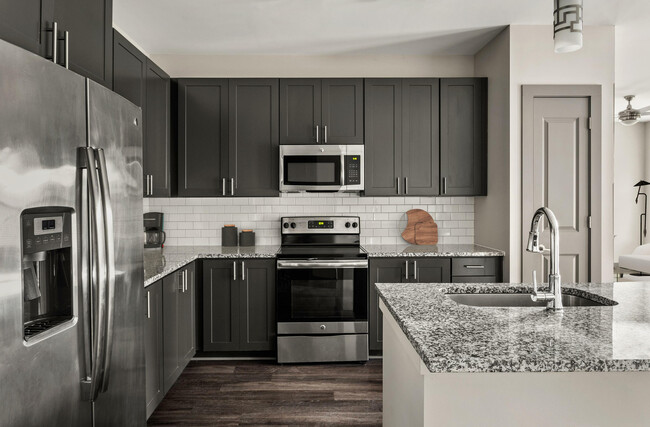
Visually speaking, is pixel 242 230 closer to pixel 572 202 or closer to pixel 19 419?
pixel 572 202

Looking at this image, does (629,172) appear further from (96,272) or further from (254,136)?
(96,272)

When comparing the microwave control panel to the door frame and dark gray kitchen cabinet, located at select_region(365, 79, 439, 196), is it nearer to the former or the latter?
dark gray kitchen cabinet, located at select_region(365, 79, 439, 196)

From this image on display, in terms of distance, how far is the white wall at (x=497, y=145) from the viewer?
3.56m

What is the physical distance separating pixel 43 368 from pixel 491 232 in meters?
3.43

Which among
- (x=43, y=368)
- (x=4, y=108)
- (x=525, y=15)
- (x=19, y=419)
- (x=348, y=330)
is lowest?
(x=348, y=330)

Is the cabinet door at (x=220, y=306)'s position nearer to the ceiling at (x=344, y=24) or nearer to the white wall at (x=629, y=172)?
the ceiling at (x=344, y=24)

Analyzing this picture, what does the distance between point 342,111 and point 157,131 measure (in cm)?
152

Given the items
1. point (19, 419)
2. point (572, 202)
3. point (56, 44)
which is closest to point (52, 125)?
point (56, 44)

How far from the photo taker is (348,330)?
12.0 feet

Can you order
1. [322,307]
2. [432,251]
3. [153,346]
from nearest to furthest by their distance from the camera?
[153,346] → [322,307] → [432,251]

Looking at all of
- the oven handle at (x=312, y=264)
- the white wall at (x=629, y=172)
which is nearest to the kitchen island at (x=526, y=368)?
the oven handle at (x=312, y=264)

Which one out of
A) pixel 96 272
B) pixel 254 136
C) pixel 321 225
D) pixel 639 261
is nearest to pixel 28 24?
pixel 96 272

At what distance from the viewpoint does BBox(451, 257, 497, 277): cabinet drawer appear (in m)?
3.68

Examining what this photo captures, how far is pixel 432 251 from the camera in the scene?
12.4 feet
